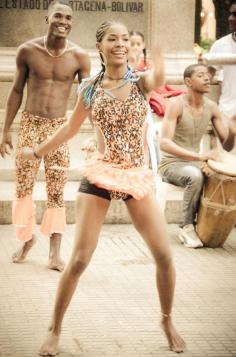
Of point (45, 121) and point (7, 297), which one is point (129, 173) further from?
point (45, 121)

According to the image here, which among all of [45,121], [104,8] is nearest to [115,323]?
[45,121]

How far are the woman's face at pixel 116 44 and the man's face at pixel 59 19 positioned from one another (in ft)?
6.67

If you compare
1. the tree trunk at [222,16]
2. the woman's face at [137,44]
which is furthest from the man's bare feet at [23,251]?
the tree trunk at [222,16]

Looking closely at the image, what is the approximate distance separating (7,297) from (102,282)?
0.84 metres

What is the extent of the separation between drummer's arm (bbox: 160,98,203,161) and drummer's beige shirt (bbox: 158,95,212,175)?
7 centimetres

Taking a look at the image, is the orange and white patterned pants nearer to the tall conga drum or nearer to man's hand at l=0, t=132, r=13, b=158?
man's hand at l=0, t=132, r=13, b=158

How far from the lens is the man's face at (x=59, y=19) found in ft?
22.8

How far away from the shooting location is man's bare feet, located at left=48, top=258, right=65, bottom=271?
714 cm

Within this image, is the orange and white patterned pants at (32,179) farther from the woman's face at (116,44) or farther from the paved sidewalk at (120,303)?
the woman's face at (116,44)

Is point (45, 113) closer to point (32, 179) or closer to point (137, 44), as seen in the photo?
point (32, 179)

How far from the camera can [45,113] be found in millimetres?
7184

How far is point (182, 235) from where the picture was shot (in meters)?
8.21

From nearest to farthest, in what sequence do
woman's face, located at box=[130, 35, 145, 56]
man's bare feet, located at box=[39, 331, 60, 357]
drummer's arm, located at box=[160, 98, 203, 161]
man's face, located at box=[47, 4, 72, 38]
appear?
man's bare feet, located at box=[39, 331, 60, 357]
man's face, located at box=[47, 4, 72, 38]
drummer's arm, located at box=[160, 98, 203, 161]
woman's face, located at box=[130, 35, 145, 56]

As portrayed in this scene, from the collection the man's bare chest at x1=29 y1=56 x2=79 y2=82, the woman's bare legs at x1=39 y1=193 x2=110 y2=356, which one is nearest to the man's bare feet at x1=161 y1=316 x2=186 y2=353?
the woman's bare legs at x1=39 y1=193 x2=110 y2=356
